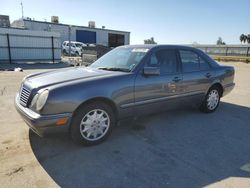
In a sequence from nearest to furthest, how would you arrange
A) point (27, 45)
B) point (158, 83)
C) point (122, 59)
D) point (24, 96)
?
point (24, 96) → point (158, 83) → point (122, 59) → point (27, 45)

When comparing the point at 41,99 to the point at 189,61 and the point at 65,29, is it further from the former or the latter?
the point at 65,29

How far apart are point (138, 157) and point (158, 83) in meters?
1.46

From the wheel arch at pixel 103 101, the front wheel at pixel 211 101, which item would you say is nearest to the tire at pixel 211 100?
the front wheel at pixel 211 101

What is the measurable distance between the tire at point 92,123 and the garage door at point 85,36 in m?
33.4

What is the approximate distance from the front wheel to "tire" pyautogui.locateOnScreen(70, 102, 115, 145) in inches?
103

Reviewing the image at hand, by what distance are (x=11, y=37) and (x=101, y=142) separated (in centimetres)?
1539

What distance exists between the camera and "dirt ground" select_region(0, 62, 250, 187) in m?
2.67

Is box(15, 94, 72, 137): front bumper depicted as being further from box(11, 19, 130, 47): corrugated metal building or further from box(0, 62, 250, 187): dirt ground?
box(11, 19, 130, 47): corrugated metal building

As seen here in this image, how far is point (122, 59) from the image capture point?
4.25m

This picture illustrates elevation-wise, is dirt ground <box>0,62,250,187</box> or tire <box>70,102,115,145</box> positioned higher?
tire <box>70,102,115,145</box>

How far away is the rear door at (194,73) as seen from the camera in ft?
15.0

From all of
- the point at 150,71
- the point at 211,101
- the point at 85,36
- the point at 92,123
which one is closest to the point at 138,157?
the point at 92,123

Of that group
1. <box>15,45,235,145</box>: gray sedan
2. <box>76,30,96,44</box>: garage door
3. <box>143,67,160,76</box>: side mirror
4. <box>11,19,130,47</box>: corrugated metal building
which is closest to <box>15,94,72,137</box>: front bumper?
<box>15,45,235,145</box>: gray sedan

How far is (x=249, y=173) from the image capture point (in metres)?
2.88
